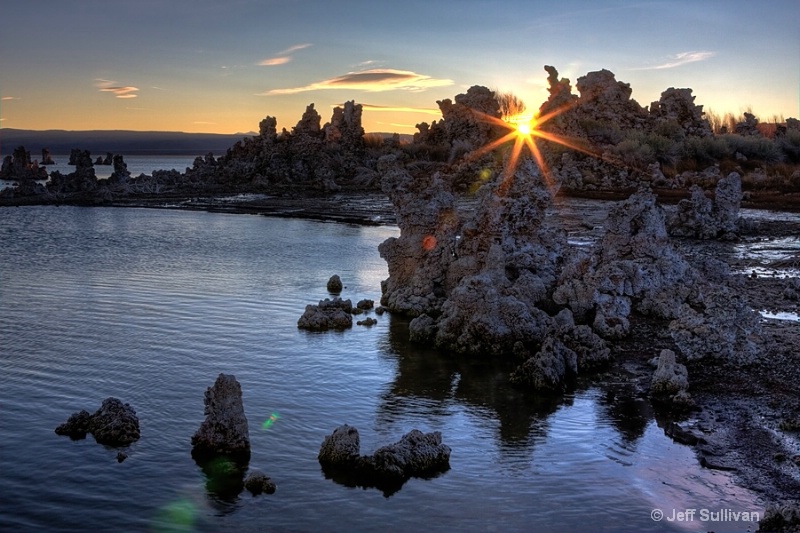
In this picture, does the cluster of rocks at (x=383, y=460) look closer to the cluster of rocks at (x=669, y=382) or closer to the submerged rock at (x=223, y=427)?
the submerged rock at (x=223, y=427)

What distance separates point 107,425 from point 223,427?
7.28ft

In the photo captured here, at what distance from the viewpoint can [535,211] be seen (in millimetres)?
24062

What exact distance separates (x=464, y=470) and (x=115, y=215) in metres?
49.4

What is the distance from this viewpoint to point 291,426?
1502cm

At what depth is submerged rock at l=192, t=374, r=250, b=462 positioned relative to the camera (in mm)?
13625

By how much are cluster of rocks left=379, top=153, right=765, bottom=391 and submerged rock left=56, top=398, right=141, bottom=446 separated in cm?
830

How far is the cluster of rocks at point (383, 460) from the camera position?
42.4 feet

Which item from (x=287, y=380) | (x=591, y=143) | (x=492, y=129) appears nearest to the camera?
(x=287, y=380)

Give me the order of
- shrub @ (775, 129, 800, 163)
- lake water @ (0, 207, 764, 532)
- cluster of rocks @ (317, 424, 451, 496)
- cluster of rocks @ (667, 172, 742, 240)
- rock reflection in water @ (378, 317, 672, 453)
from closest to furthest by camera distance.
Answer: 1. lake water @ (0, 207, 764, 532)
2. cluster of rocks @ (317, 424, 451, 496)
3. rock reflection in water @ (378, 317, 672, 453)
4. cluster of rocks @ (667, 172, 742, 240)
5. shrub @ (775, 129, 800, 163)

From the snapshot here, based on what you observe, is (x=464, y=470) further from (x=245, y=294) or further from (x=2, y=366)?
(x=245, y=294)

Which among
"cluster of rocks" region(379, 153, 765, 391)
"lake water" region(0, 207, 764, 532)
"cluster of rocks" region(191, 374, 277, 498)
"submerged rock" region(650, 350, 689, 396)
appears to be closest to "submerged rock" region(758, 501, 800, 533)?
"lake water" region(0, 207, 764, 532)

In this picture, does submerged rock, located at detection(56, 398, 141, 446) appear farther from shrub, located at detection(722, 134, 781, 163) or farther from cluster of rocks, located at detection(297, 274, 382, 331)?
shrub, located at detection(722, 134, 781, 163)

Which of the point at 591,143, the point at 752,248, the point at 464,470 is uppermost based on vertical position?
the point at 591,143

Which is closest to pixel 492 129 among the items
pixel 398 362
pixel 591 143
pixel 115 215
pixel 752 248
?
pixel 591 143
